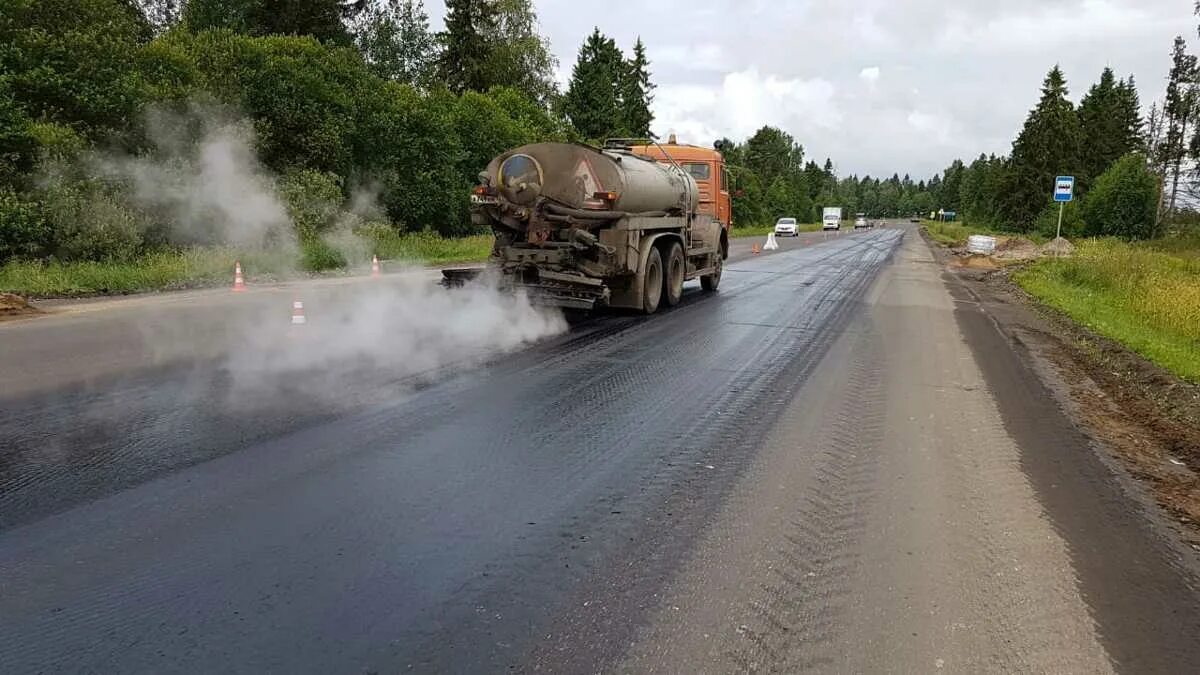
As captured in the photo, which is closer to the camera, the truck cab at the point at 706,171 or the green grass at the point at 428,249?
the truck cab at the point at 706,171

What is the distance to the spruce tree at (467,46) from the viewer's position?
4281 centimetres

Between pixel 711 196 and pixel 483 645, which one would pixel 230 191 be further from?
pixel 483 645

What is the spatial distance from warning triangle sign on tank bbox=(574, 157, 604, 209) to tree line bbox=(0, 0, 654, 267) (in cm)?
739

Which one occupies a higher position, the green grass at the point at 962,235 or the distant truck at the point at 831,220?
the distant truck at the point at 831,220

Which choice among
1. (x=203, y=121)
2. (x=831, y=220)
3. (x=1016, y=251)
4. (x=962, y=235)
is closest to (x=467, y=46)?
(x=203, y=121)

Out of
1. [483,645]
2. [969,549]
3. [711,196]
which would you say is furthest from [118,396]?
[711,196]

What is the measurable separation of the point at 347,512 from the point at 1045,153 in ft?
220

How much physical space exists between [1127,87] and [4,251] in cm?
8560

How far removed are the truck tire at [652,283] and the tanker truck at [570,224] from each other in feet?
0.14

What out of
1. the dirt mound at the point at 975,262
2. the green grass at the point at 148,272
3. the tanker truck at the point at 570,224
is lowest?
the dirt mound at the point at 975,262

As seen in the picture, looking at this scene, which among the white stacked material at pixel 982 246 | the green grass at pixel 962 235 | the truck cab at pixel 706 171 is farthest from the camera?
the green grass at pixel 962 235

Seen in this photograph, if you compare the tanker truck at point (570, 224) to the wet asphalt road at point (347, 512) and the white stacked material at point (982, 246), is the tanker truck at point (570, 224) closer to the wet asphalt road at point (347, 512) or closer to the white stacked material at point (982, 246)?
the wet asphalt road at point (347, 512)

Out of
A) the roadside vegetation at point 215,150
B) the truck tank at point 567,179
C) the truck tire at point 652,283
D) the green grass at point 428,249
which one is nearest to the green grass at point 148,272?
the roadside vegetation at point 215,150

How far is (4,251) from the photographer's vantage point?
14.5m
